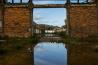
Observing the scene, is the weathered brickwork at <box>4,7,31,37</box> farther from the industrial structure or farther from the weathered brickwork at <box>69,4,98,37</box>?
the weathered brickwork at <box>69,4,98,37</box>

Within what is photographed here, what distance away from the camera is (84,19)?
30703 millimetres

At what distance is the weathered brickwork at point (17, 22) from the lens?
30.9 m

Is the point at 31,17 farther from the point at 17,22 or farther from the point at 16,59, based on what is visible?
the point at 16,59

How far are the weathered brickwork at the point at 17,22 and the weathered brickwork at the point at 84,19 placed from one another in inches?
217

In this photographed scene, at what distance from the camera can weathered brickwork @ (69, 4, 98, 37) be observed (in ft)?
101

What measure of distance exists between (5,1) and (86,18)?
10.5 m

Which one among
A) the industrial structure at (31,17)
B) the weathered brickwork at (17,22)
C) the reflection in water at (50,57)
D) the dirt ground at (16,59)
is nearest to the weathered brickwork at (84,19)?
the industrial structure at (31,17)

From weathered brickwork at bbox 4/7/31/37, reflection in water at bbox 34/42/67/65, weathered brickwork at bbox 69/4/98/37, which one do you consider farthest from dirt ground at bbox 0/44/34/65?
weathered brickwork at bbox 69/4/98/37

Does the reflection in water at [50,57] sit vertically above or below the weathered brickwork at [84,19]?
below

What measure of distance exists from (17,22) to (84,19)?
27.5 feet

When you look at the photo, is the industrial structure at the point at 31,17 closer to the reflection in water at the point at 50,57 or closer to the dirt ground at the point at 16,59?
the reflection in water at the point at 50,57

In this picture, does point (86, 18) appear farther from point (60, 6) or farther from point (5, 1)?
point (5, 1)

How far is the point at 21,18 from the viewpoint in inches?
1217

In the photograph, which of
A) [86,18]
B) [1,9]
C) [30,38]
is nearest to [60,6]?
[86,18]
